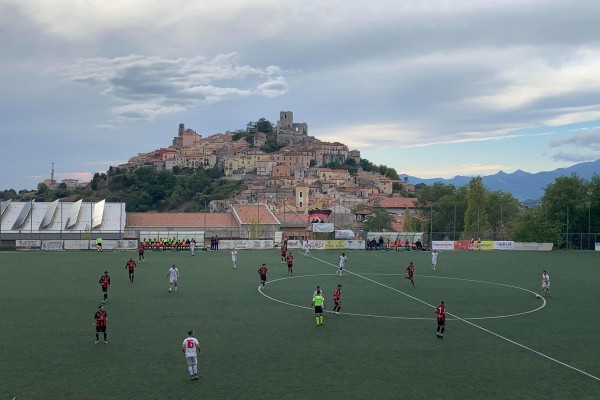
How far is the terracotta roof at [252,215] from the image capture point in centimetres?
8812

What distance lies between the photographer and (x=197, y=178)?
18362cm

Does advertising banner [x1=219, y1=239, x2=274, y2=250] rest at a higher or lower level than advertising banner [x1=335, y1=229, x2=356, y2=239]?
lower

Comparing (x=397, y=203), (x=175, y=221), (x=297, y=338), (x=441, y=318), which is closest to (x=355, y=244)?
(x=175, y=221)

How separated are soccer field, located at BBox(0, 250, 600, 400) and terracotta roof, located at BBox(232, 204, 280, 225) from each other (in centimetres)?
5196

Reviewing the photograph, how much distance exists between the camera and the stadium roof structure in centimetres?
7288

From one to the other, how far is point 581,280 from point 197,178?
516 ft

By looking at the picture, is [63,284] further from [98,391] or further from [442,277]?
[442,277]

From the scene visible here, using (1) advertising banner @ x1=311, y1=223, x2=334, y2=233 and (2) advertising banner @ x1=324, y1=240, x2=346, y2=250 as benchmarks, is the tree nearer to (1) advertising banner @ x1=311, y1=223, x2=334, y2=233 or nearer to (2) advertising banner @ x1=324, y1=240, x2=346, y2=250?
(1) advertising banner @ x1=311, y1=223, x2=334, y2=233

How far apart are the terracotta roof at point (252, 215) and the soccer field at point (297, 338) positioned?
52.0 meters

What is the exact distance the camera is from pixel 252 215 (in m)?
92.3

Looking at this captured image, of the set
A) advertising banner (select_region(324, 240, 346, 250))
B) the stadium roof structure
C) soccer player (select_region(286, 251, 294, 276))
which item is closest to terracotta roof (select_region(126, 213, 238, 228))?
the stadium roof structure

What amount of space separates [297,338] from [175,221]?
68783 mm

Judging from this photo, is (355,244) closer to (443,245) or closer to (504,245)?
(443,245)

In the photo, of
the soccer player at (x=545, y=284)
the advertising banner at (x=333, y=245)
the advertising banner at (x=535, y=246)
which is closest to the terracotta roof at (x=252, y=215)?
the advertising banner at (x=333, y=245)
